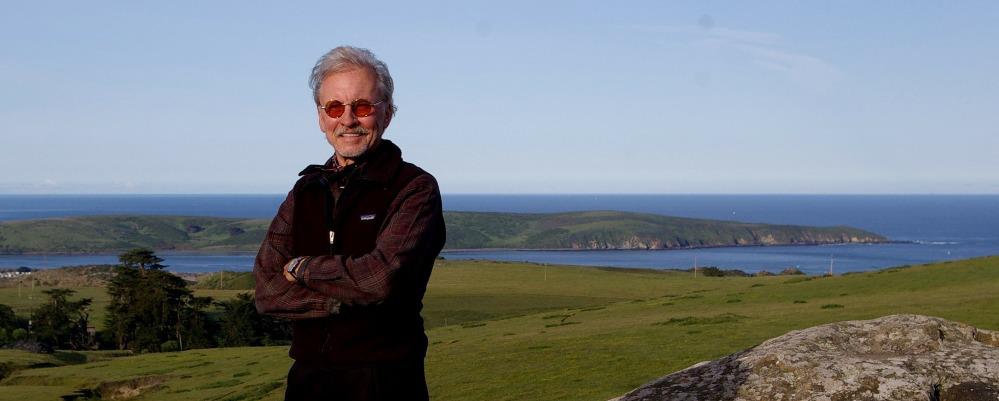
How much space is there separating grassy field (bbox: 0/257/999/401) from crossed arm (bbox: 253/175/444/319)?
38.2ft

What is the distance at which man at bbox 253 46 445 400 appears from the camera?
200 inches

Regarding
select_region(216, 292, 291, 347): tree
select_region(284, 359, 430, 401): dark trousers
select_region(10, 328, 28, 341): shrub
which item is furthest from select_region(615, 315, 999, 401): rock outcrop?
select_region(10, 328, 28, 341): shrub

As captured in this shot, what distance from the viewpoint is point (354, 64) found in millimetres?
5461

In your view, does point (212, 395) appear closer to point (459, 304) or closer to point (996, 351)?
point (996, 351)

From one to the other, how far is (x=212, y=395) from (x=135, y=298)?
43455 mm

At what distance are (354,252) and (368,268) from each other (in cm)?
32

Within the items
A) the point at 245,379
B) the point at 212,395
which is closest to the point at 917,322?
the point at 212,395

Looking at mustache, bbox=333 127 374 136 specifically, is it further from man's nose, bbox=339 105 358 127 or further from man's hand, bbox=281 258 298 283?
man's hand, bbox=281 258 298 283

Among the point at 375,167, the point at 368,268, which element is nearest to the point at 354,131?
the point at 375,167

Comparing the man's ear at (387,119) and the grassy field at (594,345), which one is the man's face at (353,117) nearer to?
the man's ear at (387,119)

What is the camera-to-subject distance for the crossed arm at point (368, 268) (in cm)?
498

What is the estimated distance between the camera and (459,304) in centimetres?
6481

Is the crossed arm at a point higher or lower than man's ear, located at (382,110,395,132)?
lower

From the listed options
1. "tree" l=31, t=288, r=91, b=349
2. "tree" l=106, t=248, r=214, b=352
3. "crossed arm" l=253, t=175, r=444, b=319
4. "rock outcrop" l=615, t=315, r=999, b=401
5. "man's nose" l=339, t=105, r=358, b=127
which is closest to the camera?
"crossed arm" l=253, t=175, r=444, b=319
